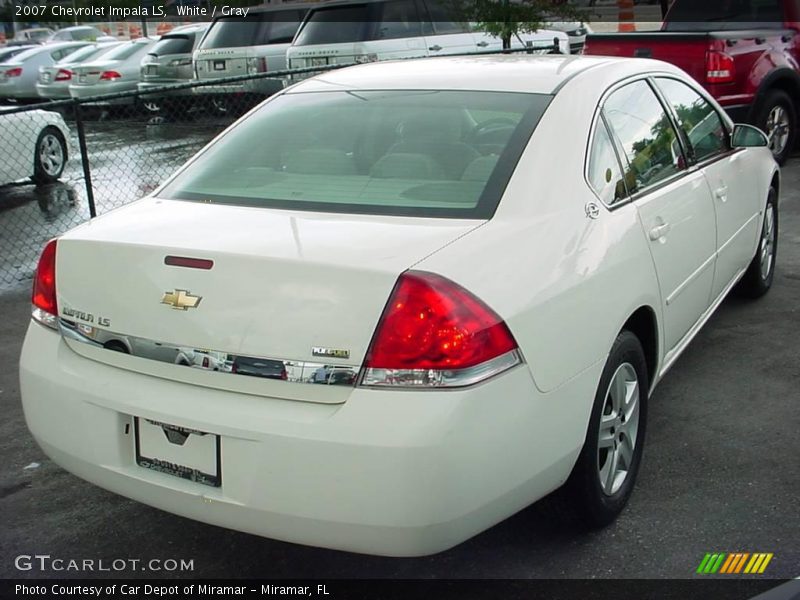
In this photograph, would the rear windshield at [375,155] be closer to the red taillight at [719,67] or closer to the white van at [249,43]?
the red taillight at [719,67]

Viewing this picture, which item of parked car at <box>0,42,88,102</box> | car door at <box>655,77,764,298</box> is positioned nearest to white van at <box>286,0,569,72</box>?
car door at <box>655,77,764,298</box>

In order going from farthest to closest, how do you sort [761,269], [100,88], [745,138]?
[100,88] → [761,269] → [745,138]

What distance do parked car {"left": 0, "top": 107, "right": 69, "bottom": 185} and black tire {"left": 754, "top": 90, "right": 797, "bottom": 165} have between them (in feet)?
24.4

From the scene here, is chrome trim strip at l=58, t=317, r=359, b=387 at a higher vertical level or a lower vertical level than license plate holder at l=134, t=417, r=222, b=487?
higher

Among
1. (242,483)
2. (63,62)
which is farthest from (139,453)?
(63,62)

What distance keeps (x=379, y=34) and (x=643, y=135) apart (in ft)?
33.1

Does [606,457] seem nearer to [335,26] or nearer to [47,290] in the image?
[47,290]

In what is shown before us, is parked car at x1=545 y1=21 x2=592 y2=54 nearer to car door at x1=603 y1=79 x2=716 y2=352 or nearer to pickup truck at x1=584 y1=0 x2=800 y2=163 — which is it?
pickup truck at x1=584 y1=0 x2=800 y2=163

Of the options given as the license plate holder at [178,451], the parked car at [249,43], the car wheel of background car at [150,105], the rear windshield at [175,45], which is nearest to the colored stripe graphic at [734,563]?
the license plate holder at [178,451]

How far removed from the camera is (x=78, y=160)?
13.6 m

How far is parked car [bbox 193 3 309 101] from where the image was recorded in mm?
15375

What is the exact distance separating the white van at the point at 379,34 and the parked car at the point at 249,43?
1.53 m

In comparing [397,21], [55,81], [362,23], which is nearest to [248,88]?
[362,23]

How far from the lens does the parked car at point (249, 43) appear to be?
1538cm
